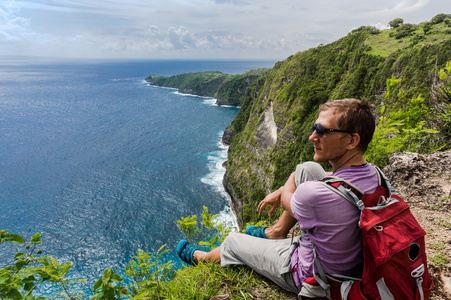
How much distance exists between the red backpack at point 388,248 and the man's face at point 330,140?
55cm

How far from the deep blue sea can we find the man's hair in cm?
4064

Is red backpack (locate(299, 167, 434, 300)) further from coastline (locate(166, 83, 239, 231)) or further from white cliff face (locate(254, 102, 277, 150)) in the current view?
white cliff face (locate(254, 102, 277, 150))

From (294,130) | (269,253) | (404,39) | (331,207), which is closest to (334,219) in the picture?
(331,207)

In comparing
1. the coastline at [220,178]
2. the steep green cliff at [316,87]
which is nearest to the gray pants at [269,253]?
the steep green cliff at [316,87]

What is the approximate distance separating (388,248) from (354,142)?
123 cm

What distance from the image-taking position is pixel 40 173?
62844 mm

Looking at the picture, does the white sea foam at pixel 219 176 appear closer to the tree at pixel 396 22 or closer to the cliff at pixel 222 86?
the tree at pixel 396 22

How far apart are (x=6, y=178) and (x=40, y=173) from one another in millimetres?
7017

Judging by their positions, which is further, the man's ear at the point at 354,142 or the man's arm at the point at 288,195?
the man's arm at the point at 288,195

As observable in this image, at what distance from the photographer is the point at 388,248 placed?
238 centimetres

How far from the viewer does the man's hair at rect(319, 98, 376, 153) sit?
2.90m

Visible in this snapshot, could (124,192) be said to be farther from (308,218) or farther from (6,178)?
(308,218)

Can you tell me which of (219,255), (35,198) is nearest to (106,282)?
(219,255)

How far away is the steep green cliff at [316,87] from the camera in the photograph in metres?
29.8
